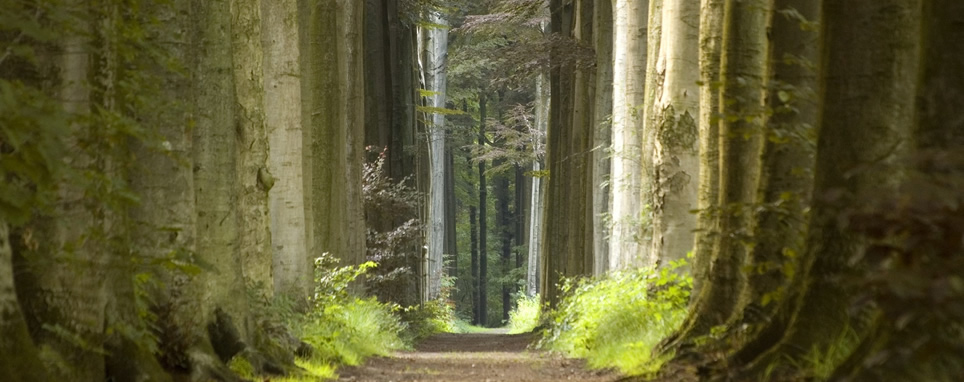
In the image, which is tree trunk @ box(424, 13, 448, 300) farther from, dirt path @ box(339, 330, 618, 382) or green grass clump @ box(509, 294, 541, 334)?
dirt path @ box(339, 330, 618, 382)

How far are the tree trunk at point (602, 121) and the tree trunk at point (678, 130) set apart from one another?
920cm

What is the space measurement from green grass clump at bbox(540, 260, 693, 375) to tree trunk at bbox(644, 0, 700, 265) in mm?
434

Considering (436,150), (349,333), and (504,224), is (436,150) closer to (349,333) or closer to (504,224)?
(504,224)

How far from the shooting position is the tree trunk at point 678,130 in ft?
32.8

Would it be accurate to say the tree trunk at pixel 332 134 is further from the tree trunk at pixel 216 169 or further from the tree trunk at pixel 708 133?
the tree trunk at pixel 708 133

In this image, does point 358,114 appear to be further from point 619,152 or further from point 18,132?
point 18,132

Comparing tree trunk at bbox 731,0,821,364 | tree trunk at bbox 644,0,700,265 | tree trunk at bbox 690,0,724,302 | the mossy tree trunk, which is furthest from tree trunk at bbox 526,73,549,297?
tree trunk at bbox 731,0,821,364

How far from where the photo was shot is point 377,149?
2292 cm

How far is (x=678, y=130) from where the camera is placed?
33.0 feet

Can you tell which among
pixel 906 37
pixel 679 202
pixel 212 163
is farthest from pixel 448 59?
pixel 906 37

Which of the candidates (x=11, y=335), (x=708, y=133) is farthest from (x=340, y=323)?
(x=11, y=335)

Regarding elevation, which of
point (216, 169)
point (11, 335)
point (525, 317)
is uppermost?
point (216, 169)

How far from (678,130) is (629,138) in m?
4.54

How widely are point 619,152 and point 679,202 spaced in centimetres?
454
